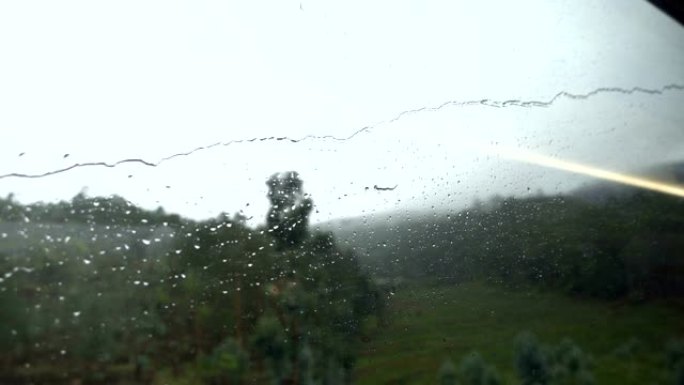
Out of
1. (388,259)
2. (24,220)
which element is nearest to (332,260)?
(388,259)

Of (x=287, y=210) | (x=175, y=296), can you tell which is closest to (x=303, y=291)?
(x=287, y=210)

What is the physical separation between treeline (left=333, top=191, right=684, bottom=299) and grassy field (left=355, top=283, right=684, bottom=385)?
0.13 m

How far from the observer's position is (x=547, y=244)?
20.0ft

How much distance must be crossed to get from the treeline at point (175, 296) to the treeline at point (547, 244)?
334 mm

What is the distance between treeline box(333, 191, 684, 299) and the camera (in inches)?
197

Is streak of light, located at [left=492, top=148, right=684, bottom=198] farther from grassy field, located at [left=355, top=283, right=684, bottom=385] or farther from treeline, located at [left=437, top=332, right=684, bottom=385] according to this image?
treeline, located at [left=437, top=332, right=684, bottom=385]

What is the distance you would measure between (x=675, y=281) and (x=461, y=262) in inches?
101

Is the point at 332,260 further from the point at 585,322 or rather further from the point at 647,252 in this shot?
the point at 647,252

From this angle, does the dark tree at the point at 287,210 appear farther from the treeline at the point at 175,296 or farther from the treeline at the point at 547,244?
the treeline at the point at 547,244

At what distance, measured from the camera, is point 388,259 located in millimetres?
4898

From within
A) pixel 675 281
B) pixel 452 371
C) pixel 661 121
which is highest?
pixel 661 121

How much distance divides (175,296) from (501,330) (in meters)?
2.51

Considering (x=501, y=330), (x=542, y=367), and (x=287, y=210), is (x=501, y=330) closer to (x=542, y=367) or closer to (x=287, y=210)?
(x=542, y=367)

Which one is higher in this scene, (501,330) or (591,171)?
(591,171)
